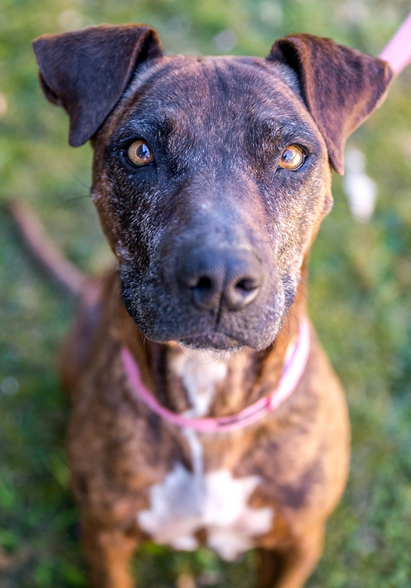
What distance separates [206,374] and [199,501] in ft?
2.04

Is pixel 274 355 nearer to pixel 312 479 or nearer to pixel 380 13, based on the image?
pixel 312 479

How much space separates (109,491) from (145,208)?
1.44 metres

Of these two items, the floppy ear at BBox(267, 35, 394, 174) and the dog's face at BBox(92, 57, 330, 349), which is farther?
the floppy ear at BBox(267, 35, 394, 174)

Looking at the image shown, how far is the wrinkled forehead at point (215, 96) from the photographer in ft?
8.04

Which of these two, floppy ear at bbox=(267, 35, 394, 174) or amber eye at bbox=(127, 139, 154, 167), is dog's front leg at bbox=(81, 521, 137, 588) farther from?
floppy ear at bbox=(267, 35, 394, 174)

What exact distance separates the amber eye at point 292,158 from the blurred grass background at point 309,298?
1.88 meters

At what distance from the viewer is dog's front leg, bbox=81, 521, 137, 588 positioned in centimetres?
326

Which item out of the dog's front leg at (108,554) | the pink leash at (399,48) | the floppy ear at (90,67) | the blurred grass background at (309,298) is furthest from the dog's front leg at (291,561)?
the pink leash at (399,48)

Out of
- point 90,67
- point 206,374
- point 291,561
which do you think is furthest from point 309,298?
point 90,67

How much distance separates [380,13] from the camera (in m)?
6.79

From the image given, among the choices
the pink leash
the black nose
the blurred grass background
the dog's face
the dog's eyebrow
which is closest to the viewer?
the black nose

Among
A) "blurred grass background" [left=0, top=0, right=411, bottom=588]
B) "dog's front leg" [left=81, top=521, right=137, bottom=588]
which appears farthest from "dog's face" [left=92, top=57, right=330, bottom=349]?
"blurred grass background" [left=0, top=0, right=411, bottom=588]

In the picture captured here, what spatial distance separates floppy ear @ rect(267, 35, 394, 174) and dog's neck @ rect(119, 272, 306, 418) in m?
0.72

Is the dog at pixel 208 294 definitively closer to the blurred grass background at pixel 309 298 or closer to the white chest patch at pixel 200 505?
the white chest patch at pixel 200 505
